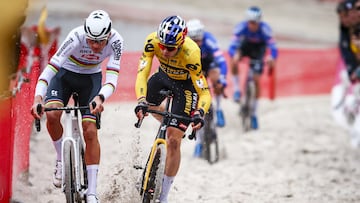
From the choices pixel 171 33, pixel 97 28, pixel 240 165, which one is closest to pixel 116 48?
pixel 97 28

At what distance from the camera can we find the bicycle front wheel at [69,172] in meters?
6.88

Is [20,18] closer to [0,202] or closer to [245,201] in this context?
[0,202]

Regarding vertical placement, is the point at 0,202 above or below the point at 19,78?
Answer: below

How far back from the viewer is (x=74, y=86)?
7.52m

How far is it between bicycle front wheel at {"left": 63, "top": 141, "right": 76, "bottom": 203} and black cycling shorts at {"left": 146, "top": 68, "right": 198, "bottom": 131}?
47.0 inches

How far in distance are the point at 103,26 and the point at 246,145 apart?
20.6ft

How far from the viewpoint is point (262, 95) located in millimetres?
17047

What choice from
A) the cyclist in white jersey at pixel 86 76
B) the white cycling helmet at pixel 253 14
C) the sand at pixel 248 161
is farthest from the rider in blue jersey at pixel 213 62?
the cyclist in white jersey at pixel 86 76

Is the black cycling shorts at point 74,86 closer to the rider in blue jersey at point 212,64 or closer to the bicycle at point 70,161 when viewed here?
the bicycle at point 70,161

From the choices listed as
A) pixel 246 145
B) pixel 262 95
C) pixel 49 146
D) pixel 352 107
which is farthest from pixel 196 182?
pixel 262 95

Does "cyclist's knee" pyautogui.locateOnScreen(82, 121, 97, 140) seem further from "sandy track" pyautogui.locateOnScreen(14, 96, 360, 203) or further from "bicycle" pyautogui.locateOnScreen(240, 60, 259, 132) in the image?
"bicycle" pyautogui.locateOnScreen(240, 60, 259, 132)

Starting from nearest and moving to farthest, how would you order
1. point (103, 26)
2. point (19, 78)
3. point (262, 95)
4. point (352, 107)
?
point (103, 26) → point (19, 78) → point (352, 107) → point (262, 95)

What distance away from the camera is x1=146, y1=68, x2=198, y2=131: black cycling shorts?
7.86 m

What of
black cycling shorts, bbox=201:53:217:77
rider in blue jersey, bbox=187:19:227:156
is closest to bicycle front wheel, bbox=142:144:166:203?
rider in blue jersey, bbox=187:19:227:156
